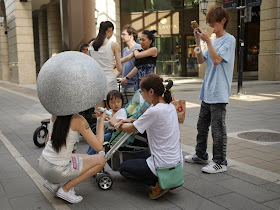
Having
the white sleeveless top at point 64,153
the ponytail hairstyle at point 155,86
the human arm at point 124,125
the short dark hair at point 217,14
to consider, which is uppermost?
the short dark hair at point 217,14

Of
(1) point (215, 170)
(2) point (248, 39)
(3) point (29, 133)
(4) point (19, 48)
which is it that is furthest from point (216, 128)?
(2) point (248, 39)

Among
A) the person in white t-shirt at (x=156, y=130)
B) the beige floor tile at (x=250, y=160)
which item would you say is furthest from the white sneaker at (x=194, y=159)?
the person in white t-shirt at (x=156, y=130)

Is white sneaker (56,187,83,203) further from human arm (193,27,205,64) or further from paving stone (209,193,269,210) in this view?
human arm (193,27,205,64)

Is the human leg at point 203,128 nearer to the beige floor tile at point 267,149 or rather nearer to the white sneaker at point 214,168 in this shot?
the white sneaker at point 214,168

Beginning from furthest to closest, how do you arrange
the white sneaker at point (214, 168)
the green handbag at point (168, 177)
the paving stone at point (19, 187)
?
the white sneaker at point (214, 168) → the paving stone at point (19, 187) → the green handbag at point (168, 177)

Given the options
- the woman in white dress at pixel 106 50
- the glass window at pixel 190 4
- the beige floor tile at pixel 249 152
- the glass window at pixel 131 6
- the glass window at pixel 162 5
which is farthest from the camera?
the glass window at pixel 131 6

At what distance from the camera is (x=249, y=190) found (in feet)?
12.1

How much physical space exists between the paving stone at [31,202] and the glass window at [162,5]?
69.1ft

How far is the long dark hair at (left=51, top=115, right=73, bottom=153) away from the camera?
3.28m

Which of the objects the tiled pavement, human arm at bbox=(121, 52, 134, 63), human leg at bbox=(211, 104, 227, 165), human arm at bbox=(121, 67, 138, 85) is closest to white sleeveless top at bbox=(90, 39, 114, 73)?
human arm at bbox=(121, 52, 134, 63)

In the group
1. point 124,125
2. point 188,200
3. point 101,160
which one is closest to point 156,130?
point 124,125

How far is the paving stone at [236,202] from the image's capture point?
10.7 feet

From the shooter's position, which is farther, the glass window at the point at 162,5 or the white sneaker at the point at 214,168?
the glass window at the point at 162,5

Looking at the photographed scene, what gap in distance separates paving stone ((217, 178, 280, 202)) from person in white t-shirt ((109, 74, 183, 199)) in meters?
0.74
